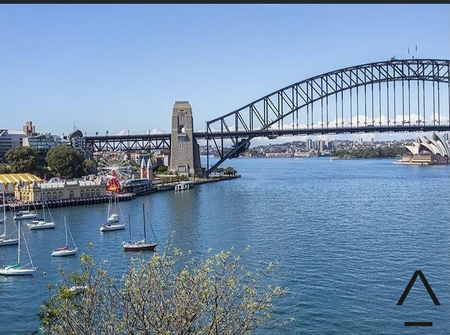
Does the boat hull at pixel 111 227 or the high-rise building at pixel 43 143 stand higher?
the high-rise building at pixel 43 143

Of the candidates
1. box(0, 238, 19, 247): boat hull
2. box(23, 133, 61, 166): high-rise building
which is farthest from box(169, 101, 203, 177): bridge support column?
box(0, 238, 19, 247): boat hull

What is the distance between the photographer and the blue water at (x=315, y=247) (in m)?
10.4

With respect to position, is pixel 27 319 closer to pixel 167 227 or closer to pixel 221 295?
pixel 221 295

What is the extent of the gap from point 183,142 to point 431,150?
39.3m

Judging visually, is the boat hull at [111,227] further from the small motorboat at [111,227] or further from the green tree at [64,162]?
the green tree at [64,162]

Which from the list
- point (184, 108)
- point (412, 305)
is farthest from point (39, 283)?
point (184, 108)

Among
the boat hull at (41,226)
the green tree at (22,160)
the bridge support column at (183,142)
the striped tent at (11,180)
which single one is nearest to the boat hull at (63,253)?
the boat hull at (41,226)

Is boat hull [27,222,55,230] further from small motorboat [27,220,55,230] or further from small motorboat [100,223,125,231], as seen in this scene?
small motorboat [100,223,125,231]

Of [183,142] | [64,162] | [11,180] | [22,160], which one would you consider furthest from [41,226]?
[183,142]

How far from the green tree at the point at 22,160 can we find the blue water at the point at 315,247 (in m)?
9.68

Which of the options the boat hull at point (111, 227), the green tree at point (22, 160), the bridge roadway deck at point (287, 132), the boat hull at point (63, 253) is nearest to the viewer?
the boat hull at point (63, 253)

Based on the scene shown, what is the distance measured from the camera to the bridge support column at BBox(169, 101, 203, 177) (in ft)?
155

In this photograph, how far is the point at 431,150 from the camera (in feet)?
242

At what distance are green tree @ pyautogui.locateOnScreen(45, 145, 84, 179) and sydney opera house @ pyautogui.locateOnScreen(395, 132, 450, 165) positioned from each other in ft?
157
